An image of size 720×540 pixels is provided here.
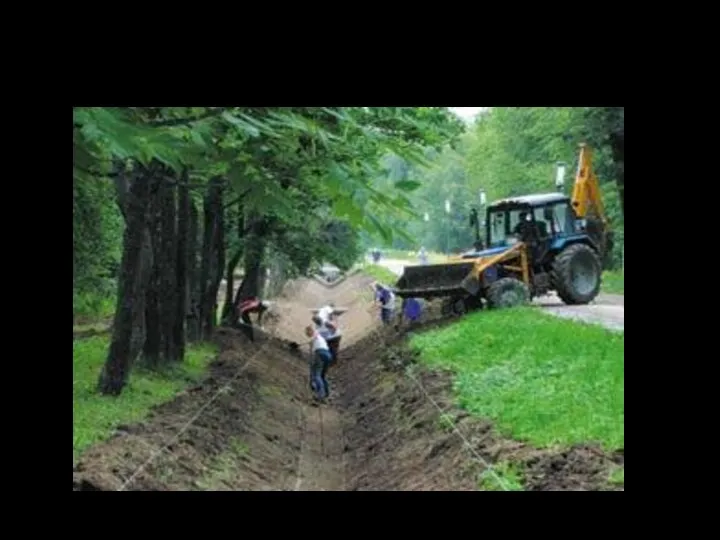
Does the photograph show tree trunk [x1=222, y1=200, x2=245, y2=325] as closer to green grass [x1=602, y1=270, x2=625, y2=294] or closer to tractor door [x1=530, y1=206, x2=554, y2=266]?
tractor door [x1=530, y1=206, x2=554, y2=266]

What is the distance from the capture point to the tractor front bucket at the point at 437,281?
24.9 m

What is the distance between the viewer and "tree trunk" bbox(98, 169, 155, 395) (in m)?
16.4

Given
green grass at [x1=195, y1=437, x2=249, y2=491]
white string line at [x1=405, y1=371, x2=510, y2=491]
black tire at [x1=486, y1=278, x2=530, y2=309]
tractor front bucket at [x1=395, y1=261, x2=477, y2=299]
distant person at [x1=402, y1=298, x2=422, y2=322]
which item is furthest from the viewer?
distant person at [x1=402, y1=298, x2=422, y2=322]

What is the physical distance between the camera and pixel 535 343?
61.0ft

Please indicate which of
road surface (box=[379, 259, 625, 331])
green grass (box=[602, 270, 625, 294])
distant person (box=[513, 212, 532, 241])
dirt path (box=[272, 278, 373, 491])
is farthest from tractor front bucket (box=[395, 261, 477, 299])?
green grass (box=[602, 270, 625, 294])

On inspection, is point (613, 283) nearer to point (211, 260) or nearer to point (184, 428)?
point (211, 260)

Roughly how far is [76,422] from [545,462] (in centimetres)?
632

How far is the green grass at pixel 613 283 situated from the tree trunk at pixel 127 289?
25.5 meters

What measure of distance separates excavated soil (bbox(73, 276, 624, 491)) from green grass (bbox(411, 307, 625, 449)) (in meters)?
0.33

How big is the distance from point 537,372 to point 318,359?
584 centimetres

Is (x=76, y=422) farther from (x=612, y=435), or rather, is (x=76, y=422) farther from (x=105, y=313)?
(x=105, y=313)

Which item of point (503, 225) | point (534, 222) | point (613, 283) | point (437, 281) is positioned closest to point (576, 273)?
point (534, 222)
